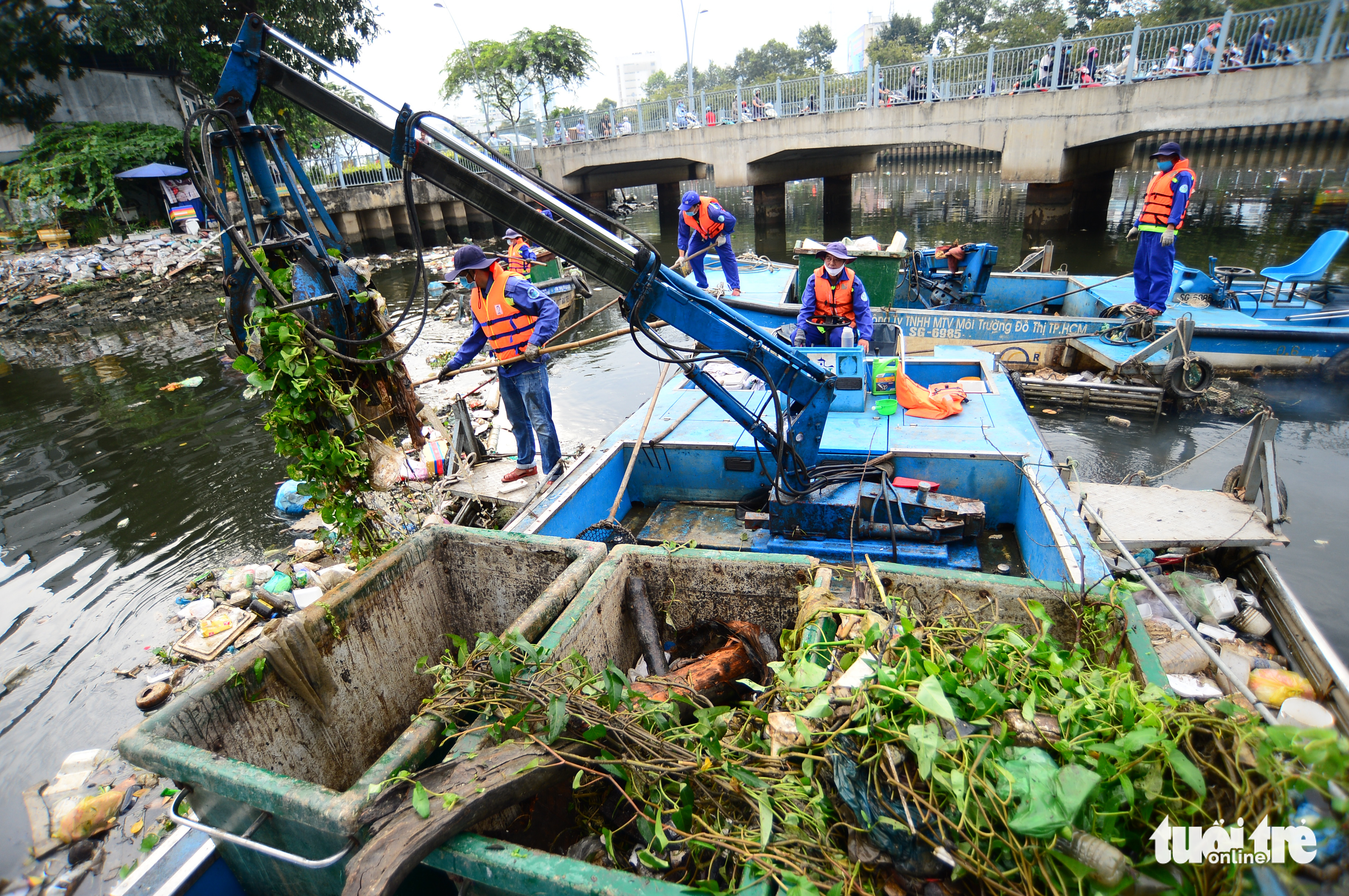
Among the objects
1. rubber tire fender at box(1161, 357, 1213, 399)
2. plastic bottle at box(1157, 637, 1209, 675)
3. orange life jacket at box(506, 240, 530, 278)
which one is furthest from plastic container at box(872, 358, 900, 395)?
rubber tire fender at box(1161, 357, 1213, 399)

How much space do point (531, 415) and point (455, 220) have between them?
25.3 meters

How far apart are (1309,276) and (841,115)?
45.6 feet

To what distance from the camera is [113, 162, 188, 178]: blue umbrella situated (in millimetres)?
19500

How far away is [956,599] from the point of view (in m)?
2.31


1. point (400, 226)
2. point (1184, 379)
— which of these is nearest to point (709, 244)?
point (1184, 379)

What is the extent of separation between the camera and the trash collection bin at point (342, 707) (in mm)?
2037

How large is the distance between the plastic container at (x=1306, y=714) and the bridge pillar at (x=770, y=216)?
23.0 m

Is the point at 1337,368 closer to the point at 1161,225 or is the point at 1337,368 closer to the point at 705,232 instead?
the point at 1161,225

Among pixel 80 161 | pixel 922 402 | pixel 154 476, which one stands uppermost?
pixel 80 161

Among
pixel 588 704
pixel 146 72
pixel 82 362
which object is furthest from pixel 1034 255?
pixel 146 72

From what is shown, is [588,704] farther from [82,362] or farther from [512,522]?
[82,362]

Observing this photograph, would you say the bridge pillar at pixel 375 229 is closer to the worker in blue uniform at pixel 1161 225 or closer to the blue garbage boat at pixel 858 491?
the blue garbage boat at pixel 858 491

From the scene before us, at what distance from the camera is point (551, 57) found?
35500mm

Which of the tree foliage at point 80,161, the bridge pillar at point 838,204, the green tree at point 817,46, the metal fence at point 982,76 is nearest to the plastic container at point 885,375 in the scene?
the metal fence at point 982,76
